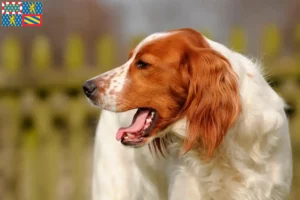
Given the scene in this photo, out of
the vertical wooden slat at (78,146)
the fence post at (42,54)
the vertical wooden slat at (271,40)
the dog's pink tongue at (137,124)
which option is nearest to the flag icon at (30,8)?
the fence post at (42,54)

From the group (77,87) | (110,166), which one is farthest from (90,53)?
(110,166)

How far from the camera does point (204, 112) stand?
3.09 meters

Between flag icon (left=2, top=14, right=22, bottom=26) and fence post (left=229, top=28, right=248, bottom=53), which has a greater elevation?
flag icon (left=2, top=14, right=22, bottom=26)

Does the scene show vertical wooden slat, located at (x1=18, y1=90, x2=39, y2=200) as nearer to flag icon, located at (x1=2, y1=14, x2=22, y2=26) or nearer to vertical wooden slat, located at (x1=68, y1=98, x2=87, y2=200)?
vertical wooden slat, located at (x1=68, y1=98, x2=87, y2=200)

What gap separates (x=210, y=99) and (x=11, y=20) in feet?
6.06

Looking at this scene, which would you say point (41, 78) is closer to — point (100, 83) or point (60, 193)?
point (60, 193)

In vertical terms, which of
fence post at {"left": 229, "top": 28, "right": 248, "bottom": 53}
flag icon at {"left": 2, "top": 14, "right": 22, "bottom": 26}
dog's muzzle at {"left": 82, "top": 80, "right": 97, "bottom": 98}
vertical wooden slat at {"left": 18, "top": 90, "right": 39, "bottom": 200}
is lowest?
vertical wooden slat at {"left": 18, "top": 90, "right": 39, "bottom": 200}

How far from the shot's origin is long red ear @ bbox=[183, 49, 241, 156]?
3.06 meters

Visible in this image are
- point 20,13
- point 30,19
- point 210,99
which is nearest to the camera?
point 210,99

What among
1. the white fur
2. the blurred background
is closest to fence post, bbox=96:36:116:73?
the blurred background

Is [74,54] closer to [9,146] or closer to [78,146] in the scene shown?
[78,146]

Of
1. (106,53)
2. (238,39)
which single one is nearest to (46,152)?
(106,53)

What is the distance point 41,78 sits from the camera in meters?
5.32

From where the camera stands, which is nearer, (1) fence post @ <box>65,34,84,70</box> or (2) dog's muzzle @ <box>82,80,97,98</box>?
(2) dog's muzzle @ <box>82,80,97,98</box>
